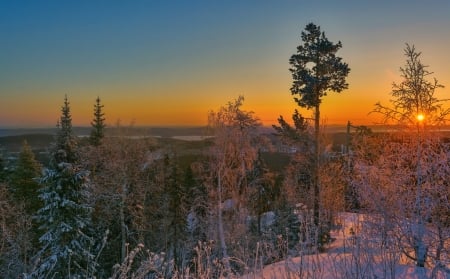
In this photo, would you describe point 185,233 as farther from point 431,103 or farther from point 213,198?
point 431,103

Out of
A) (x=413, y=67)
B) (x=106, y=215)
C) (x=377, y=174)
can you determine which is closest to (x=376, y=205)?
(x=377, y=174)

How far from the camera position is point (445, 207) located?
11180 mm

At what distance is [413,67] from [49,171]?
14137 millimetres

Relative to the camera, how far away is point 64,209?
57.1ft

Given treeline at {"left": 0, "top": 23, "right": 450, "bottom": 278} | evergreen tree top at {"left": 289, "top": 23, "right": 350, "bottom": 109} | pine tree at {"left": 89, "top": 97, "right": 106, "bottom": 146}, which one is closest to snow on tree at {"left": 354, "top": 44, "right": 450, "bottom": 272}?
treeline at {"left": 0, "top": 23, "right": 450, "bottom": 278}

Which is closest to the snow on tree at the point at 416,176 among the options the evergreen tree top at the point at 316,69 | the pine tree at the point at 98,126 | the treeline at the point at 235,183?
the treeline at the point at 235,183

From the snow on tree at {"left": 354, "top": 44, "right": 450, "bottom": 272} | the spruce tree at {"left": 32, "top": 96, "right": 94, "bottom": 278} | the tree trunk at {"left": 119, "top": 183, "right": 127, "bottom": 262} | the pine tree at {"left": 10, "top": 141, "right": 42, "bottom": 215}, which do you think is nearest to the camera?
the snow on tree at {"left": 354, "top": 44, "right": 450, "bottom": 272}

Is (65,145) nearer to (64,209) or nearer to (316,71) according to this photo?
(64,209)

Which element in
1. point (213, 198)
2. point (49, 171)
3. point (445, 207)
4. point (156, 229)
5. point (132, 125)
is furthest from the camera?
point (156, 229)

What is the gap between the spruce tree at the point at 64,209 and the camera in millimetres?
17172

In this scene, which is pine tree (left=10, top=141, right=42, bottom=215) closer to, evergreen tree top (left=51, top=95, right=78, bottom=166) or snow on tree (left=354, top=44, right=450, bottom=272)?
evergreen tree top (left=51, top=95, right=78, bottom=166)

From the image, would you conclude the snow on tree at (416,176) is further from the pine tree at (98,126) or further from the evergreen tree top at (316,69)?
the pine tree at (98,126)

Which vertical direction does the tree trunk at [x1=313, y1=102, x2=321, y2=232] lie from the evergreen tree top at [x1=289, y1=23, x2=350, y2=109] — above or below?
below

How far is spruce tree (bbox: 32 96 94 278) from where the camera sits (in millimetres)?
17172
